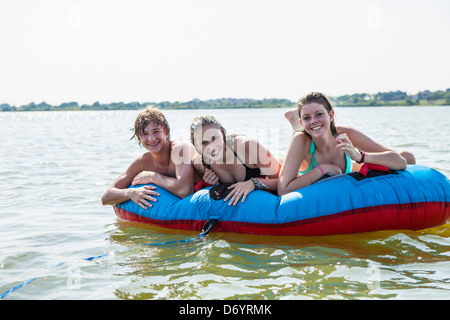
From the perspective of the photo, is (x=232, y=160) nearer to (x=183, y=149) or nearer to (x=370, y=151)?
(x=183, y=149)

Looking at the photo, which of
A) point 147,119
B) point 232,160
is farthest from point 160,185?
point 232,160

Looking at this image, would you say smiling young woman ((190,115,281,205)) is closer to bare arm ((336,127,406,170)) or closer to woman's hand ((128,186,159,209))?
woman's hand ((128,186,159,209))

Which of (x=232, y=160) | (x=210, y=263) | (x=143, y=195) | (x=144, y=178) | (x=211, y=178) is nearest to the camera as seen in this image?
(x=210, y=263)

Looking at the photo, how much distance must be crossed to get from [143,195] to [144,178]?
222 mm

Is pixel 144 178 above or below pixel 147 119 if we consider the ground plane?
below

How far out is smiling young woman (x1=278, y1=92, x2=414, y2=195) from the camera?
3.99 meters

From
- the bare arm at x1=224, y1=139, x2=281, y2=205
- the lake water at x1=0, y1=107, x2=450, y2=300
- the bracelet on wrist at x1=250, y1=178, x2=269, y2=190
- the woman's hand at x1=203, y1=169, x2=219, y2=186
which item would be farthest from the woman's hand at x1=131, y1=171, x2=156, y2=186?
the bracelet on wrist at x1=250, y1=178, x2=269, y2=190

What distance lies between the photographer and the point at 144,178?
4.74 metres

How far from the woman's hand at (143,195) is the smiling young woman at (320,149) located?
4.28 feet

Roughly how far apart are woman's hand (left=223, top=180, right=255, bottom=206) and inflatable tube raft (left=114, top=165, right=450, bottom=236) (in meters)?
0.05

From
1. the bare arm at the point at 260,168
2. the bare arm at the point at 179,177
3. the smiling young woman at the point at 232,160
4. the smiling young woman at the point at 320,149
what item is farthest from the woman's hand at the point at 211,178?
the smiling young woman at the point at 320,149

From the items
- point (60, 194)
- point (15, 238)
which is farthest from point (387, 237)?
point (60, 194)
